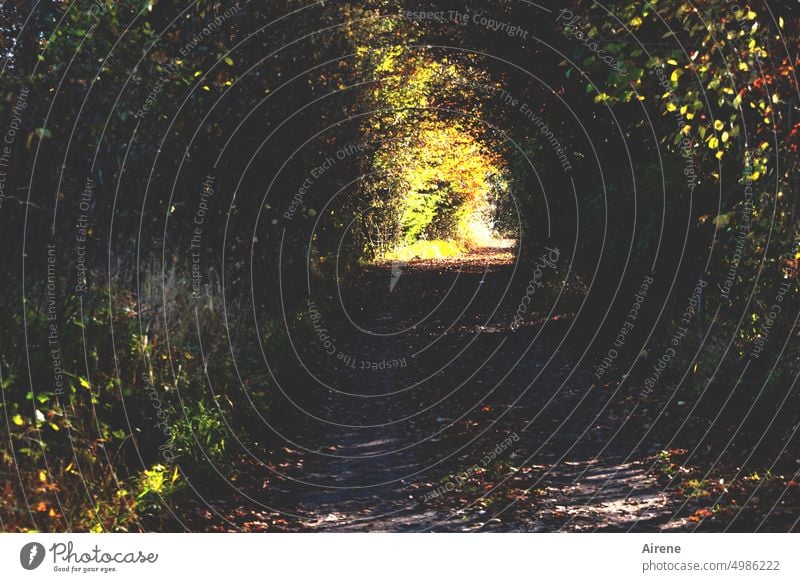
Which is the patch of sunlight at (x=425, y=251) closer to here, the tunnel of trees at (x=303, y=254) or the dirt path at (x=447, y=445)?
the tunnel of trees at (x=303, y=254)

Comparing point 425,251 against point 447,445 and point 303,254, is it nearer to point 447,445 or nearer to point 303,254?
point 303,254

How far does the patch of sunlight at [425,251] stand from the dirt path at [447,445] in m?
24.0

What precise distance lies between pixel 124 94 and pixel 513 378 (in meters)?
8.04

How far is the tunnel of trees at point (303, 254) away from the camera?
716 centimetres

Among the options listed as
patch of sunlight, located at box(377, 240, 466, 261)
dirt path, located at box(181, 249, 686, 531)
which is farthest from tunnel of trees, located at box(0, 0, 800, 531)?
patch of sunlight, located at box(377, 240, 466, 261)

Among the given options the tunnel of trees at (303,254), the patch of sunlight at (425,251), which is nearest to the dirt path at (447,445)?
the tunnel of trees at (303,254)

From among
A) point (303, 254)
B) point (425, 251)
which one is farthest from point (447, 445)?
point (425, 251)

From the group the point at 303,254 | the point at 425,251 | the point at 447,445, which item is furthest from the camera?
the point at 425,251

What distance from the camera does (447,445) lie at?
10250mm

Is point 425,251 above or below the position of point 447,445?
above

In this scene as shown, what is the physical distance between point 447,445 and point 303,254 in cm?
1033

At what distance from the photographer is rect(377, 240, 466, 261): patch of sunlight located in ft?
139

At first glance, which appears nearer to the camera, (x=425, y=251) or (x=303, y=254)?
(x=303, y=254)
